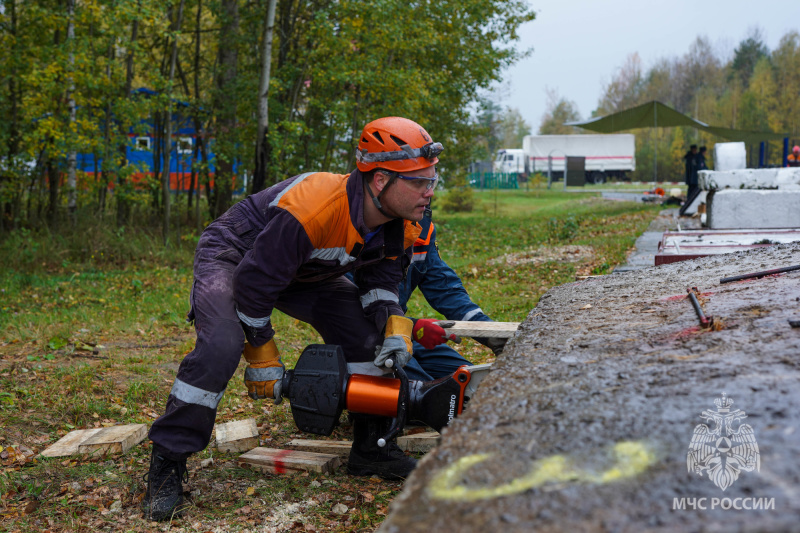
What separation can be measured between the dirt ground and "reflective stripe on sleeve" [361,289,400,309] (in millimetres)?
1125

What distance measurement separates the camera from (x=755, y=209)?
6621 mm

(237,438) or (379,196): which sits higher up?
(379,196)

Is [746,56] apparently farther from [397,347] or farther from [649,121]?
[397,347]

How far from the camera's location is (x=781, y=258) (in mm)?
3537

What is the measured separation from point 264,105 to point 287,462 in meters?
8.10

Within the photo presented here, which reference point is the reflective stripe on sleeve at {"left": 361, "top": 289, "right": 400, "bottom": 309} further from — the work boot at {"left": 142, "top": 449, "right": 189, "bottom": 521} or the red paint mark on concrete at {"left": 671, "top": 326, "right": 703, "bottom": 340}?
the red paint mark on concrete at {"left": 671, "top": 326, "right": 703, "bottom": 340}

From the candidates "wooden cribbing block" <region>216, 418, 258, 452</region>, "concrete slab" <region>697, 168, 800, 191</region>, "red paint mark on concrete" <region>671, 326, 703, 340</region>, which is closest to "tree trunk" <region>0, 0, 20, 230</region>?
"wooden cribbing block" <region>216, 418, 258, 452</region>

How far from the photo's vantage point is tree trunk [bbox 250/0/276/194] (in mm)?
10047

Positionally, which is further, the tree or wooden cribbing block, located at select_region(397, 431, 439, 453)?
the tree

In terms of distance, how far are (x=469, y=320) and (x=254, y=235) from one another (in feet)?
4.00

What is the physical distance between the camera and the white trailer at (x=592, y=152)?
41.8 m

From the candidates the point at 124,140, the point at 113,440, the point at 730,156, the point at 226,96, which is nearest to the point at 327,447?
the point at 113,440

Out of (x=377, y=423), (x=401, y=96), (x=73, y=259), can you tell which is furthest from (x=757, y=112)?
(x=377, y=423)

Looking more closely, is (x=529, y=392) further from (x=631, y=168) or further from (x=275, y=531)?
(x=631, y=168)
